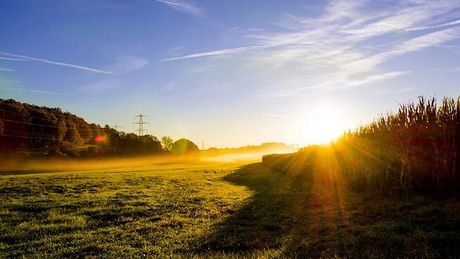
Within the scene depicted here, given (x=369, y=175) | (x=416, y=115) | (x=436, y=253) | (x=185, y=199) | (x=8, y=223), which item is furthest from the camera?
(x=185, y=199)

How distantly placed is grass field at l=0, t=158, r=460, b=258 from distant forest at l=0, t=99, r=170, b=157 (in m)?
56.3

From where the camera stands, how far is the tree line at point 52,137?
78062mm

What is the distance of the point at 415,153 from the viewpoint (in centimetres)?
1581

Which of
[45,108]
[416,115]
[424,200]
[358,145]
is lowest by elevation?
[424,200]

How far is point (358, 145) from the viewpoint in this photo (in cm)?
2262

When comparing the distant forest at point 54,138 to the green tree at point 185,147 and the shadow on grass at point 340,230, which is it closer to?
the green tree at point 185,147

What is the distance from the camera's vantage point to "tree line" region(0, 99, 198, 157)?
7806 centimetres

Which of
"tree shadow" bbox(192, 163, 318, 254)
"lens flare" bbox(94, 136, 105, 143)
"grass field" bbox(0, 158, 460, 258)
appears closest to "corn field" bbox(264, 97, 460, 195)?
"grass field" bbox(0, 158, 460, 258)

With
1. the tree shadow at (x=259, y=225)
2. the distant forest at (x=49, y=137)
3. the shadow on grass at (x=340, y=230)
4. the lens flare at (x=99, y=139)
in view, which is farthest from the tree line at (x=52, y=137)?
the shadow on grass at (x=340, y=230)

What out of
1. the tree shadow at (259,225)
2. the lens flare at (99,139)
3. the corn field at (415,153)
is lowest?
the tree shadow at (259,225)

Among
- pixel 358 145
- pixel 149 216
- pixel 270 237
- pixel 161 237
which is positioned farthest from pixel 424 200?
pixel 149 216

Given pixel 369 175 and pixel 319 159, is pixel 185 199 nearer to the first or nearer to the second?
pixel 369 175

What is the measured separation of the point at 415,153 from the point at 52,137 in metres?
101

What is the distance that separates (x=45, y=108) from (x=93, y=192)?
95.2 m
